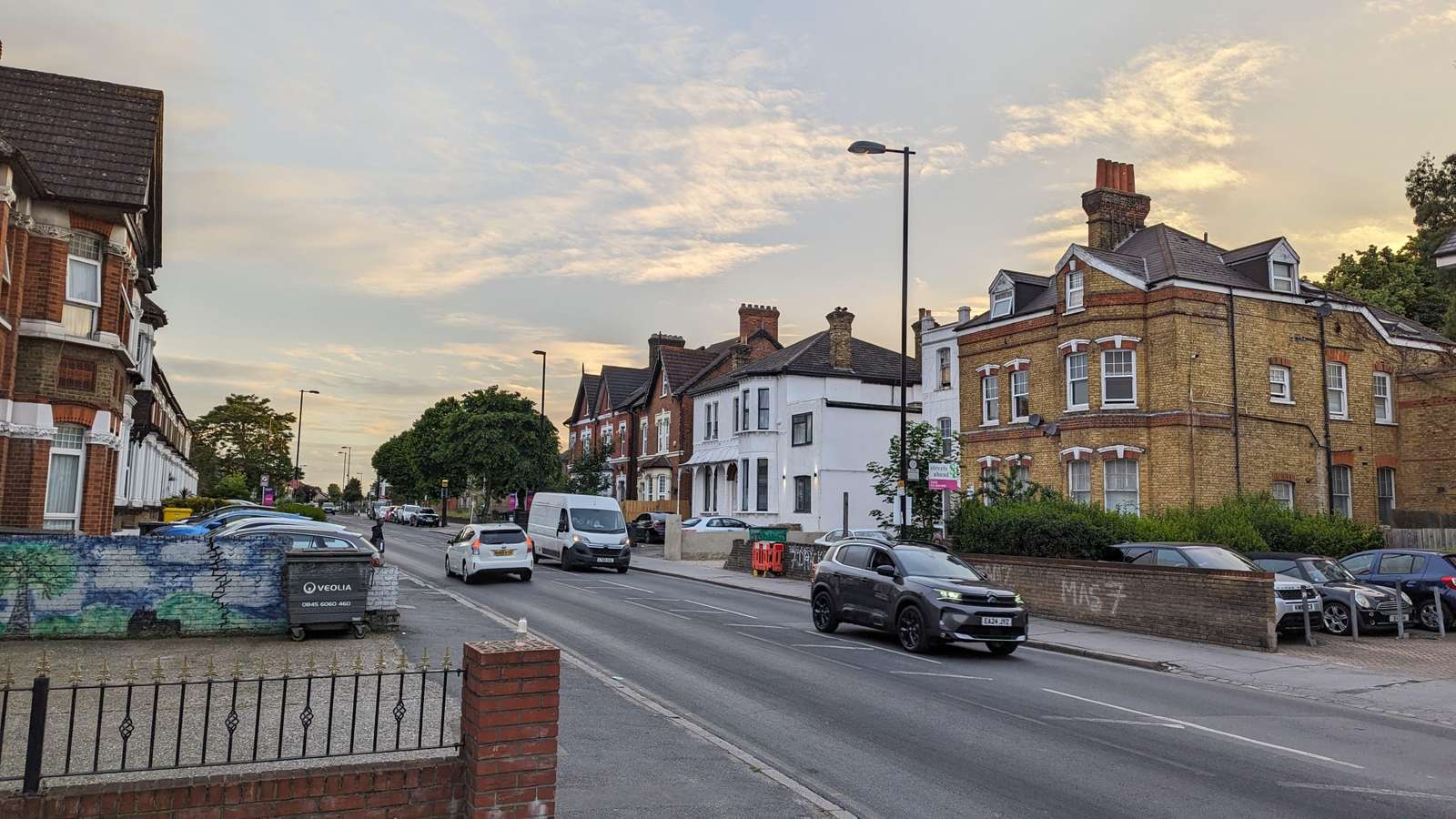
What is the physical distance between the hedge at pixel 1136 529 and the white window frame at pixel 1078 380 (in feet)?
16.0

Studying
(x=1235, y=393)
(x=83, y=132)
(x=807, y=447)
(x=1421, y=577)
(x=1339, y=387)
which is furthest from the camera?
(x=807, y=447)

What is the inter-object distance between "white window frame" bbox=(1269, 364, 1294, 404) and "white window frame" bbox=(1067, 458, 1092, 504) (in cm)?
639

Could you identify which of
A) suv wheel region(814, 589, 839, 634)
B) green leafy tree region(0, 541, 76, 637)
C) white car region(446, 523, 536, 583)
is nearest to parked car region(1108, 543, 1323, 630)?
suv wheel region(814, 589, 839, 634)

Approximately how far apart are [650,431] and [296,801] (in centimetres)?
5737

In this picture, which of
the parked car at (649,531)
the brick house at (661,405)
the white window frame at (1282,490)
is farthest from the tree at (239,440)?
the white window frame at (1282,490)

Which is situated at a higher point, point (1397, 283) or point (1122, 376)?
point (1397, 283)

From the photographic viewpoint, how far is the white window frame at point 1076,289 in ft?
105

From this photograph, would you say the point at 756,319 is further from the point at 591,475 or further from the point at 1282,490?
the point at 1282,490

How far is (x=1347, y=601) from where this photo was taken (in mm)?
18281

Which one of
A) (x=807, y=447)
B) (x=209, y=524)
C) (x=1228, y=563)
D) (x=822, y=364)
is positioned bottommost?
(x=1228, y=563)

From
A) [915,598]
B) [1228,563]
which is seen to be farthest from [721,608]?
[1228,563]

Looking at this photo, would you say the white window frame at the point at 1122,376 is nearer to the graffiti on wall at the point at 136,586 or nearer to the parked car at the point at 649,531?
the parked car at the point at 649,531

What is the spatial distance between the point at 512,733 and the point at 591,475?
51289 millimetres

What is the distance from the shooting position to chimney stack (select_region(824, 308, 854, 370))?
47531 millimetres
